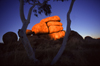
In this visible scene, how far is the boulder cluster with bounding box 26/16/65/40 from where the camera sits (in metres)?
20.2

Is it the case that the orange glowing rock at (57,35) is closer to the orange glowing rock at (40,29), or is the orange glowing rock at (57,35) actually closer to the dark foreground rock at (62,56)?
the orange glowing rock at (40,29)

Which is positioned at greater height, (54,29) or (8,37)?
(54,29)

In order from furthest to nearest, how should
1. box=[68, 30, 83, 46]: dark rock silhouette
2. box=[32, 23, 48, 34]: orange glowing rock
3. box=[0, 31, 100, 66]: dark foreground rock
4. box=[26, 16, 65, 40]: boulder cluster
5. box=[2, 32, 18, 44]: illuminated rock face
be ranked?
1. box=[32, 23, 48, 34]: orange glowing rock
2. box=[26, 16, 65, 40]: boulder cluster
3. box=[2, 32, 18, 44]: illuminated rock face
4. box=[68, 30, 83, 46]: dark rock silhouette
5. box=[0, 31, 100, 66]: dark foreground rock

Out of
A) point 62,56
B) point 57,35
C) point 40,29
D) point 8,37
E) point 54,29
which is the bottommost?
point 57,35

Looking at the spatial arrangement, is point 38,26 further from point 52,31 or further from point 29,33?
point 52,31

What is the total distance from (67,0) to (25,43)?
519cm

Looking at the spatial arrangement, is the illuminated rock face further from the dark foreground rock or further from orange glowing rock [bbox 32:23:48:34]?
the dark foreground rock

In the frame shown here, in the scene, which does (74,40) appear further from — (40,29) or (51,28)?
(40,29)

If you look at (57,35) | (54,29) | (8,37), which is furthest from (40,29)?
(8,37)

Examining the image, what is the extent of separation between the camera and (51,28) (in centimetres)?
2158

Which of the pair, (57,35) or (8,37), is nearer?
(8,37)

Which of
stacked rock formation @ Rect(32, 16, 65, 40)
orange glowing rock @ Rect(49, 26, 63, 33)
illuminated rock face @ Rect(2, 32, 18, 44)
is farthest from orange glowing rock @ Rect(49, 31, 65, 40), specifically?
illuminated rock face @ Rect(2, 32, 18, 44)

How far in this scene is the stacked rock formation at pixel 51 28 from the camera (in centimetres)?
2025

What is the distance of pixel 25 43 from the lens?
348 cm
